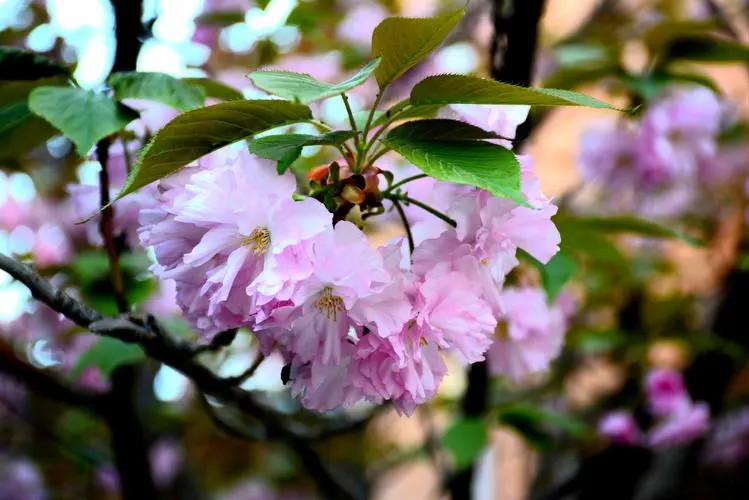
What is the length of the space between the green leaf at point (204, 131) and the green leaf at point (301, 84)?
2cm

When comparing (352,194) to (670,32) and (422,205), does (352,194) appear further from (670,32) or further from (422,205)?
(670,32)

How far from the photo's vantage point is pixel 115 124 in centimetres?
59

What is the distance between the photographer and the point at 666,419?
1.49m

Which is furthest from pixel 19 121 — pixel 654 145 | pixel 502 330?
pixel 654 145

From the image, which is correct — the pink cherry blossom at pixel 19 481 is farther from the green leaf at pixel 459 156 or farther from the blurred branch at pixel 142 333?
the green leaf at pixel 459 156

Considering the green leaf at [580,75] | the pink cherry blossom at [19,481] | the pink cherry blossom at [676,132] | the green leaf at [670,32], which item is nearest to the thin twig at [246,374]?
the green leaf at [580,75]

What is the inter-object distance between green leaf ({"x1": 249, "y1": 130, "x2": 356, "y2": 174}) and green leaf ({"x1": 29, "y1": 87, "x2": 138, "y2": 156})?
132mm

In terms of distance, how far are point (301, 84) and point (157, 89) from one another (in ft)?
0.67

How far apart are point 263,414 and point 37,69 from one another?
1.60ft

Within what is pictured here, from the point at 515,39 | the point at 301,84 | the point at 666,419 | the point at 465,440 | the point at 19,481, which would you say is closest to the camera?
the point at 301,84

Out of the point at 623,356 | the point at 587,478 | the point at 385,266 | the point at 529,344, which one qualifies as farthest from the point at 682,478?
the point at 385,266

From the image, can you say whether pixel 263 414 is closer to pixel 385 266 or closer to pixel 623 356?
pixel 385 266

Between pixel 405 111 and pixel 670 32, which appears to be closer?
pixel 405 111

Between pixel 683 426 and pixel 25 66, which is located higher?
pixel 25 66
